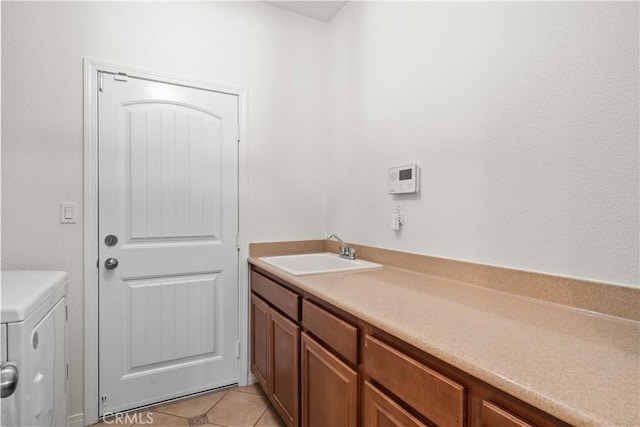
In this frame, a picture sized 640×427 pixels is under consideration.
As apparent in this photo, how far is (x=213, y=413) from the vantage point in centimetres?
193

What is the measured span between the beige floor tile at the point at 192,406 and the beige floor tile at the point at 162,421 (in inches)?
1.5

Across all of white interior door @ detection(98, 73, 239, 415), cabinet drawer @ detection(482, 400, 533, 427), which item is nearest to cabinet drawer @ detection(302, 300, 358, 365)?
cabinet drawer @ detection(482, 400, 533, 427)

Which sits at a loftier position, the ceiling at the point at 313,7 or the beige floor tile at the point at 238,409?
the ceiling at the point at 313,7

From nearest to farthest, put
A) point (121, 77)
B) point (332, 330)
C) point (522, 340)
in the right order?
1. point (522, 340)
2. point (332, 330)
3. point (121, 77)

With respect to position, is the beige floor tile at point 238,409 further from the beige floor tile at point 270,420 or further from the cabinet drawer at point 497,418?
the cabinet drawer at point 497,418

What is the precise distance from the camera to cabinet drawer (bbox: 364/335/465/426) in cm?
75

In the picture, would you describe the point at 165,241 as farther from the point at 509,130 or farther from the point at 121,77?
the point at 509,130

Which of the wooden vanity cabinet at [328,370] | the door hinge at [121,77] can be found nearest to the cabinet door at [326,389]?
the wooden vanity cabinet at [328,370]

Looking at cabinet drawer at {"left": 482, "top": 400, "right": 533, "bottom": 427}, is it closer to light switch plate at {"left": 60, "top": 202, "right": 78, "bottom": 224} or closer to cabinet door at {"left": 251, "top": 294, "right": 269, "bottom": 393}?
cabinet door at {"left": 251, "top": 294, "right": 269, "bottom": 393}

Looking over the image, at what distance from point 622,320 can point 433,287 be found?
0.59m

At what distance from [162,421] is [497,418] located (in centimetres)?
189

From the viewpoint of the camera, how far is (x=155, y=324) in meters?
2.00

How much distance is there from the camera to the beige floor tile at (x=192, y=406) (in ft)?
6.35

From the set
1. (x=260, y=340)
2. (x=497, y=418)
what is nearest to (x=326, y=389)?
(x=497, y=418)
